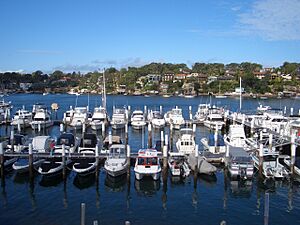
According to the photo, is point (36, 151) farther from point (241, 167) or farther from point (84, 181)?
point (241, 167)

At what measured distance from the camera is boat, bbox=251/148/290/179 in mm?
32094

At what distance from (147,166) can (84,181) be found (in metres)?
5.67

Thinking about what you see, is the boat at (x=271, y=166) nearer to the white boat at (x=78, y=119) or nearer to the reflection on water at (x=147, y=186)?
the reflection on water at (x=147, y=186)

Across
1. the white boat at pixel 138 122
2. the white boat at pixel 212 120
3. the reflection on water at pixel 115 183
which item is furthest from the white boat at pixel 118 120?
the reflection on water at pixel 115 183

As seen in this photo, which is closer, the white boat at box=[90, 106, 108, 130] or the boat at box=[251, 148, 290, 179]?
the boat at box=[251, 148, 290, 179]

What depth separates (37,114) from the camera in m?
63.7

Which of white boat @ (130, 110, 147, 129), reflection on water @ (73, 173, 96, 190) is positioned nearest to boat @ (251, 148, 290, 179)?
reflection on water @ (73, 173, 96, 190)

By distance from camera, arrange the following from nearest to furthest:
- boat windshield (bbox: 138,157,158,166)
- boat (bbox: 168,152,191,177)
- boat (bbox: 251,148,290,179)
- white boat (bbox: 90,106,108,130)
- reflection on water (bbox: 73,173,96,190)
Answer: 1. reflection on water (bbox: 73,173,96,190)
2. boat windshield (bbox: 138,157,158,166)
3. boat (bbox: 251,148,290,179)
4. boat (bbox: 168,152,191,177)
5. white boat (bbox: 90,106,108,130)

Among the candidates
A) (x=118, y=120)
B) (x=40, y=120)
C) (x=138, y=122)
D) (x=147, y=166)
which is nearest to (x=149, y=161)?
(x=147, y=166)

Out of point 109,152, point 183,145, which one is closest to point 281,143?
point 183,145

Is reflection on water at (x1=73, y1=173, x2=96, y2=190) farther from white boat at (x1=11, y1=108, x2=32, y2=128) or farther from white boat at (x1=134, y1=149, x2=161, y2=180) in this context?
white boat at (x1=11, y1=108, x2=32, y2=128)

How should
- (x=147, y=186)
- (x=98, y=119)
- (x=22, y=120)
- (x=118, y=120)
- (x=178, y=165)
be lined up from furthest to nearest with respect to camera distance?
(x=98, y=119) < (x=22, y=120) < (x=118, y=120) < (x=178, y=165) < (x=147, y=186)

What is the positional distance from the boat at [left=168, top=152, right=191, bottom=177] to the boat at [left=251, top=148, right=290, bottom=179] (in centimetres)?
684

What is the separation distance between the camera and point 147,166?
3106 centimetres
